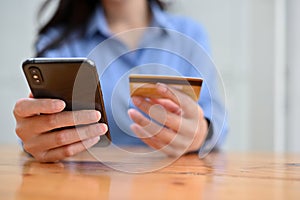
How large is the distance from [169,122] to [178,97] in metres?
0.06

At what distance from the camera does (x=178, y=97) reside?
2.24ft

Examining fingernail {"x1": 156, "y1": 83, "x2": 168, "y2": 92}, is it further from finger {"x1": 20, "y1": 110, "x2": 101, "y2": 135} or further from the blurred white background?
the blurred white background

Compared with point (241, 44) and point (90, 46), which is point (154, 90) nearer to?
point (90, 46)

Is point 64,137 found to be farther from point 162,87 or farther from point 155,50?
point 155,50

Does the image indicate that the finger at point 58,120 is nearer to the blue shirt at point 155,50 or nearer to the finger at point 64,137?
the finger at point 64,137

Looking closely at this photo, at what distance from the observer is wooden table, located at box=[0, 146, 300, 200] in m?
0.40

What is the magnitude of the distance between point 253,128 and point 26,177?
1467 millimetres

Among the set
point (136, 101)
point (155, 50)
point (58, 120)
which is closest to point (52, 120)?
point (58, 120)

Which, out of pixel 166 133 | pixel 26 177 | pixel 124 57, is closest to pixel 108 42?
pixel 124 57

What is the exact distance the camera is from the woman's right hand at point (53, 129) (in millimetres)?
595

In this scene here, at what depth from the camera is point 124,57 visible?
1.18m

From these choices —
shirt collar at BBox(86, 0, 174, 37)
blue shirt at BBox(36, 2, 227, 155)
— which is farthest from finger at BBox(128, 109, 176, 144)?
shirt collar at BBox(86, 0, 174, 37)

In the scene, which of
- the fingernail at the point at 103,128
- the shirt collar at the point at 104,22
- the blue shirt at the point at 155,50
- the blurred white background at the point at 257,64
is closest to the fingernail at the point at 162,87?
the fingernail at the point at 103,128

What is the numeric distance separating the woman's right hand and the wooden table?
0.02 meters
